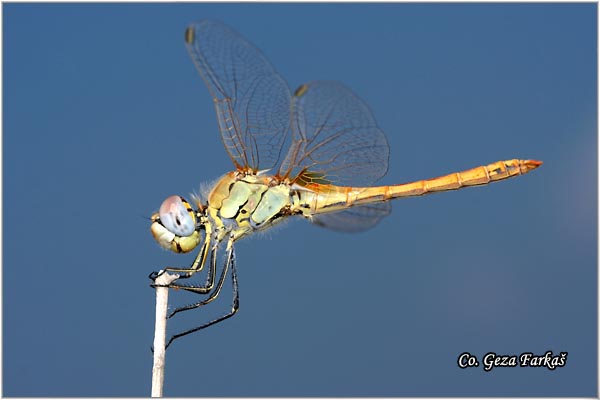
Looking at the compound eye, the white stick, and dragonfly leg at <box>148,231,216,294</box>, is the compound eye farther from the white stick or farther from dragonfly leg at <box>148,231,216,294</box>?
the white stick

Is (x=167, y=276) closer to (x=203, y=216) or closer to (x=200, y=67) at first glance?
(x=203, y=216)

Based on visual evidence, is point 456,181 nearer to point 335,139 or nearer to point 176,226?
point 335,139

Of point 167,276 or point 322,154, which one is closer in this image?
point 167,276

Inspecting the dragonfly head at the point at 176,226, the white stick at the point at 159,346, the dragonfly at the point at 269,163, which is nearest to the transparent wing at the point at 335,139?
the dragonfly at the point at 269,163

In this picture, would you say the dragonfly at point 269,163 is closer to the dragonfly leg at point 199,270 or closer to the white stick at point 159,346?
the dragonfly leg at point 199,270

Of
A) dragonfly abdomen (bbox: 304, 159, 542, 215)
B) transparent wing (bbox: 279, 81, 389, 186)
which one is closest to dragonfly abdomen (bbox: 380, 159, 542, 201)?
dragonfly abdomen (bbox: 304, 159, 542, 215)

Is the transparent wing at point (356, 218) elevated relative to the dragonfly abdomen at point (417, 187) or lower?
lower

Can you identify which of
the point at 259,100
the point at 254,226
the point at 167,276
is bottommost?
the point at 167,276

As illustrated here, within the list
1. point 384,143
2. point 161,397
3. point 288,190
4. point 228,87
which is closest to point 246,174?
point 288,190
